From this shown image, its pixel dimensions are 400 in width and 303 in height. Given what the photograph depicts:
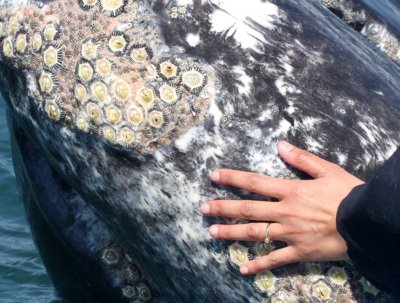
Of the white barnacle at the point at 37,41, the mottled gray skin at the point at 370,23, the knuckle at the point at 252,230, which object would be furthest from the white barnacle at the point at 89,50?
the mottled gray skin at the point at 370,23

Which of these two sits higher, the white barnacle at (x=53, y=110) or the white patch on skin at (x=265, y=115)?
the white patch on skin at (x=265, y=115)

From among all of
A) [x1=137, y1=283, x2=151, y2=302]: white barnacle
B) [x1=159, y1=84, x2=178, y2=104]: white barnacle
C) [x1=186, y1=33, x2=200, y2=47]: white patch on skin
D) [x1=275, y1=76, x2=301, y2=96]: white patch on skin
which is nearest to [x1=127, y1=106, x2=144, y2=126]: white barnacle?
[x1=159, y1=84, x2=178, y2=104]: white barnacle

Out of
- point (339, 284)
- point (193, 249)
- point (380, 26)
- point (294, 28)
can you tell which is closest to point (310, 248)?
point (339, 284)

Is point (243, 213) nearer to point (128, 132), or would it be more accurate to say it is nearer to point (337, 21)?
point (128, 132)

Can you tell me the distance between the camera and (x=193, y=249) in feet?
13.2

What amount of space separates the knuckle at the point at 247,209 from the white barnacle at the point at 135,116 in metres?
0.62

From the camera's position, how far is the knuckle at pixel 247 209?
374 centimetres

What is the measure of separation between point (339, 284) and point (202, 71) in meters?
1.14

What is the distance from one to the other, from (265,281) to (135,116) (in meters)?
0.95

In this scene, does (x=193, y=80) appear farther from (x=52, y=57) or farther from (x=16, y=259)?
(x=16, y=259)

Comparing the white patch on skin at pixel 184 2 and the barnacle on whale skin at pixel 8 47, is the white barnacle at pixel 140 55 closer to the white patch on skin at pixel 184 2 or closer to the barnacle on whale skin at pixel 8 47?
the white patch on skin at pixel 184 2

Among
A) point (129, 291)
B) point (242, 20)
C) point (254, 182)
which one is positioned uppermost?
point (242, 20)

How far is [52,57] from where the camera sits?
414 cm

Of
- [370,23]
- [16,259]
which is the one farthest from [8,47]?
[16,259]
